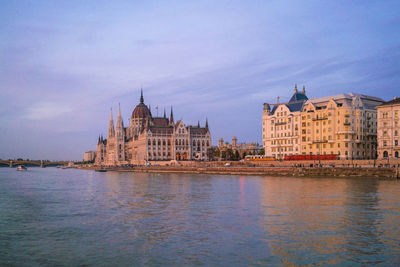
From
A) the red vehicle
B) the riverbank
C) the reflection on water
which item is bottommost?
the reflection on water

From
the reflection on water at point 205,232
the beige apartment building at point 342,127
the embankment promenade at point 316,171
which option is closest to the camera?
the reflection on water at point 205,232

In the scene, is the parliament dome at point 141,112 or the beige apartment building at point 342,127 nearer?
the beige apartment building at point 342,127

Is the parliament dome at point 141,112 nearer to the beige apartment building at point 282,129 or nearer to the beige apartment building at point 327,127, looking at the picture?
the beige apartment building at point 282,129

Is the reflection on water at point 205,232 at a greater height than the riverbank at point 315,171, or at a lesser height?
lesser

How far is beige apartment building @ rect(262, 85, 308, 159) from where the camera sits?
87812 mm

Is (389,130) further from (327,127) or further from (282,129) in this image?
(282,129)

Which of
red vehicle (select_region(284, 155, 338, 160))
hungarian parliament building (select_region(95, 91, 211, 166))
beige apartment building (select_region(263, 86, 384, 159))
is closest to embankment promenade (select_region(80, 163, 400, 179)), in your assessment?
red vehicle (select_region(284, 155, 338, 160))

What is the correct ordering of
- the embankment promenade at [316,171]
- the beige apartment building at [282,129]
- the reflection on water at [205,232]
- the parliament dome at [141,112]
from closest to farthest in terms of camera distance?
the reflection on water at [205,232], the embankment promenade at [316,171], the beige apartment building at [282,129], the parliament dome at [141,112]

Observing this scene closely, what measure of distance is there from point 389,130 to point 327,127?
13222mm

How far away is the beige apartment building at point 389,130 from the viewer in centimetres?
6856

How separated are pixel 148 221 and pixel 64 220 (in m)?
5.25

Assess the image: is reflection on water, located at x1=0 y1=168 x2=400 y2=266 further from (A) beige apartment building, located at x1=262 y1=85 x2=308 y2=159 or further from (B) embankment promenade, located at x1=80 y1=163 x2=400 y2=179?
(A) beige apartment building, located at x1=262 y1=85 x2=308 y2=159

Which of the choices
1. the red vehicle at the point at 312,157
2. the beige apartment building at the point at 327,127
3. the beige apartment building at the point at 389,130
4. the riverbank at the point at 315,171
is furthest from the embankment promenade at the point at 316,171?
the beige apartment building at the point at 327,127

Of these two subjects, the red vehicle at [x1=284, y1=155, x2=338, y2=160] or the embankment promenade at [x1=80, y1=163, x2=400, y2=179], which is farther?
the red vehicle at [x1=284, y1=155, x2=338, y2=160]
